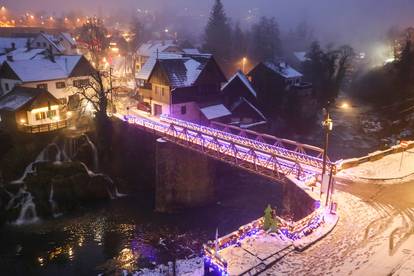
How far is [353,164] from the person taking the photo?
78.8ft

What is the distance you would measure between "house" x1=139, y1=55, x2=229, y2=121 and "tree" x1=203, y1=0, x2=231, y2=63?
31047 millimetres

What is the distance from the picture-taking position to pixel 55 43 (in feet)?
225

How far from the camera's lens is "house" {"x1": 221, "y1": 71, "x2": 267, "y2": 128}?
45.5 m

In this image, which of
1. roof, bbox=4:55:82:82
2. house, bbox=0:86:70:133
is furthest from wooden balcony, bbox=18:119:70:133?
roof, bbox=4:55:82:82

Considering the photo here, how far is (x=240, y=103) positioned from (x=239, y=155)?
21.8m

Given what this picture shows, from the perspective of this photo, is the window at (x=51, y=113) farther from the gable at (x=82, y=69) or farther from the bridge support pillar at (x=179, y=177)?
the bridge support pillar at (x=179, y=177)

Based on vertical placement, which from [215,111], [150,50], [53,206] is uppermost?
[150,50]

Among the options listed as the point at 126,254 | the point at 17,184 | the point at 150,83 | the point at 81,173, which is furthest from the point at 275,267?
the point at 150,83

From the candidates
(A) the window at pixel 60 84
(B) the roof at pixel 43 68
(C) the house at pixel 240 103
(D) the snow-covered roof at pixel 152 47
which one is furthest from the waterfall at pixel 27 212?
(D) the snow-covered roof at pixel 152 47

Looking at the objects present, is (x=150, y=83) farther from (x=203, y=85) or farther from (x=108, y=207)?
(x=108, y=207)

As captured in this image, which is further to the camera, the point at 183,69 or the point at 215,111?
the point at 183,69

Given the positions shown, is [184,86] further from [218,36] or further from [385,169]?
[218,36]

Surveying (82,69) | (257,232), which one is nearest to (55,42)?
(82,69)

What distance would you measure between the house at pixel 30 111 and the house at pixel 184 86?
→ 11.6 metres
